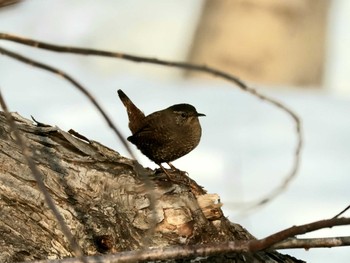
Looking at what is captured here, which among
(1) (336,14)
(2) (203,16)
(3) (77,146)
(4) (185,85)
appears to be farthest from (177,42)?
(3) (77,146)

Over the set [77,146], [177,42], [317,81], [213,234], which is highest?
[177,42]

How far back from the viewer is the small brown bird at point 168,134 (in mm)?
4543

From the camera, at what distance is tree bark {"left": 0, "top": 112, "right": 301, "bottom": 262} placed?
3475 millimetres

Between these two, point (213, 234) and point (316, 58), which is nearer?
point (213, 234)

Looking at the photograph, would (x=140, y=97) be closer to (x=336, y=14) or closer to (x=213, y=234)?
(x=213, y=234)

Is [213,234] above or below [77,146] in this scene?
below

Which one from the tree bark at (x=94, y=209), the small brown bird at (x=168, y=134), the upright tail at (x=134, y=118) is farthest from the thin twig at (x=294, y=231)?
the upright tail at (x=134, y=118)

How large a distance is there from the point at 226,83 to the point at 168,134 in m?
4.39

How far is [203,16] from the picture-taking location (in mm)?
10008

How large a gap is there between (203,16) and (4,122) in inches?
253

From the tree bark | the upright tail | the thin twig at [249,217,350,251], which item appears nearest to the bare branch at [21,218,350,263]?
the thin twig at [249,217,350,251]

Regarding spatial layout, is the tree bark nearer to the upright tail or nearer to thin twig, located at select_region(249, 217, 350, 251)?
thin twig, located at select_region(249, 217, 350, 251)

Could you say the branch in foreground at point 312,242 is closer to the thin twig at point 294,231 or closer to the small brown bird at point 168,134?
the thin twig at point 294,231

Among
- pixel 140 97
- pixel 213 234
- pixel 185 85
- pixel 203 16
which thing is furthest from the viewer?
pixel 203 16
